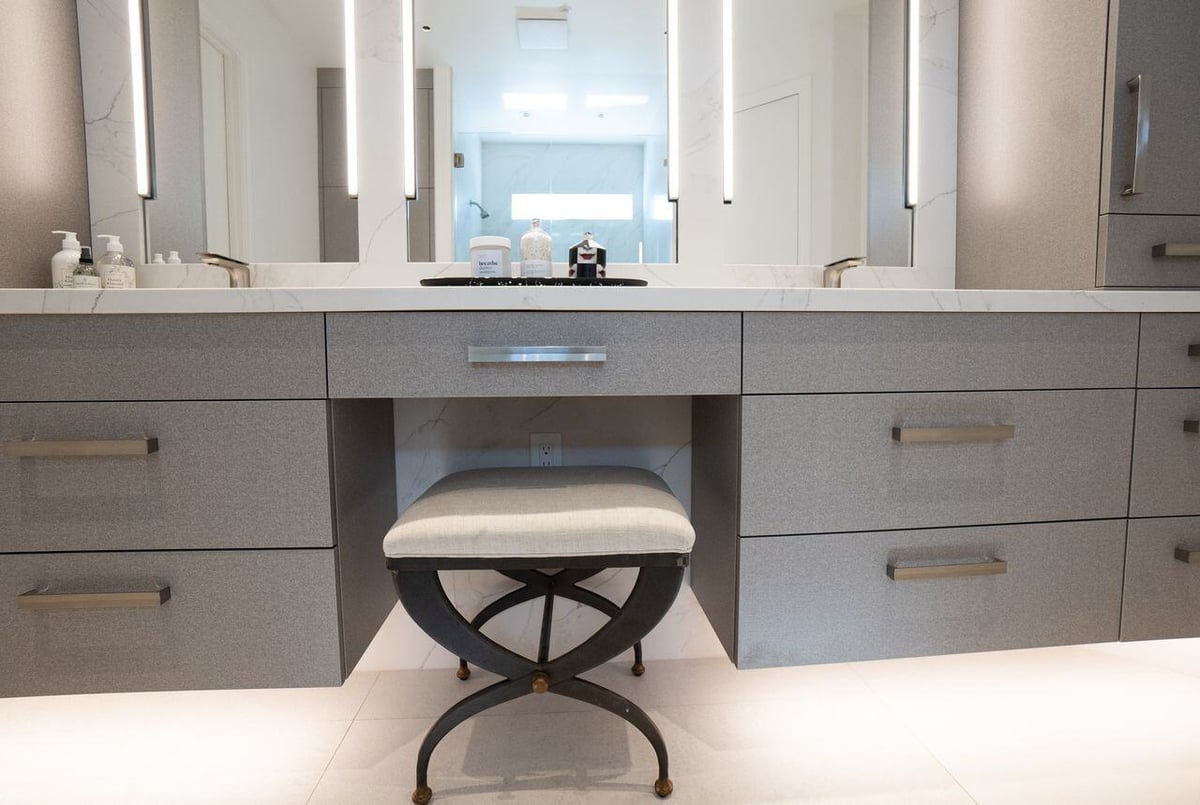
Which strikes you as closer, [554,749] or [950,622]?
[950,622]

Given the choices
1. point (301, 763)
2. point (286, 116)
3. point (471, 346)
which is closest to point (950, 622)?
point (471, 346)

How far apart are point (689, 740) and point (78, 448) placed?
114 cm

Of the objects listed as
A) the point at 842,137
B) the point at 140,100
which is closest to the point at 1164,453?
the point at 842,137

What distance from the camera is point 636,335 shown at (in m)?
0.91

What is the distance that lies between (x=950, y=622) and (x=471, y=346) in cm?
92

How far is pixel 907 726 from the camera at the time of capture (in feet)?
Result: 3.88

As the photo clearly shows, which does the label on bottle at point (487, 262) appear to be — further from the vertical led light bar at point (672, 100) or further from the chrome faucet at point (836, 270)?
the chrome faucet at point (836, 270)

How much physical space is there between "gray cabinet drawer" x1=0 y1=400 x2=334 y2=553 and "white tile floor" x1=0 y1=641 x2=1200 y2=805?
1.60 ft

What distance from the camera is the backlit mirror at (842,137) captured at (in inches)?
56.1

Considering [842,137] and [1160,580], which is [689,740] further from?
[842,137]

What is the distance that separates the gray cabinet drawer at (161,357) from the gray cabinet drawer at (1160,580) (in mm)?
1411

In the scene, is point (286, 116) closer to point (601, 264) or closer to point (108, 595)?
point (601, 264)

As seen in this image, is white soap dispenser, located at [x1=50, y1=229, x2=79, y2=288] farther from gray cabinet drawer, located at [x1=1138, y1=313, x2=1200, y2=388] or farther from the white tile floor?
gray cabinet drawer, located at [x1=1138, y1=313, x2=1200, y2=388]

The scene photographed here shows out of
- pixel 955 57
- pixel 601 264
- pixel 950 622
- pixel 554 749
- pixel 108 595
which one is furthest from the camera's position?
pixel 955 57
